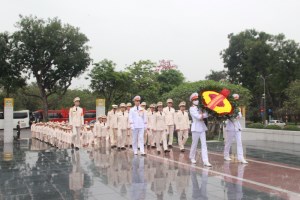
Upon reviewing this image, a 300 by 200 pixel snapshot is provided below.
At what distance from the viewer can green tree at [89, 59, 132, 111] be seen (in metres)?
35.3

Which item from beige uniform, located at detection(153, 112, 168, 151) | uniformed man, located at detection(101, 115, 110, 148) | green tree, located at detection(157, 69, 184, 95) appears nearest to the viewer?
beige uniform, located at detection(153, 112, 168, 151)

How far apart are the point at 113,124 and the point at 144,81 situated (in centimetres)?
2438

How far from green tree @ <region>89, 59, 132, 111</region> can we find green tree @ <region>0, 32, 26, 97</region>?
8.49 m

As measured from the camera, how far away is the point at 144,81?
38.0 m

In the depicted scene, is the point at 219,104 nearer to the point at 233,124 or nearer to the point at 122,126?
the point at 233,124

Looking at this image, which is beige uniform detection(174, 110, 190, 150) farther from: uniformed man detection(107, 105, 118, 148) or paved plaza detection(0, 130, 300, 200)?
uniformed man detection(107, 105, 118, 148)

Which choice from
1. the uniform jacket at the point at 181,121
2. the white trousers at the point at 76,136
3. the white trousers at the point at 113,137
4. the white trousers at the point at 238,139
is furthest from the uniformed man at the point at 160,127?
the white trousers at the point at 238,139

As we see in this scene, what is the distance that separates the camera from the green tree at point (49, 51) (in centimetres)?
3747

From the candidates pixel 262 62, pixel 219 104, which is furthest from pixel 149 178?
pixel 262 62

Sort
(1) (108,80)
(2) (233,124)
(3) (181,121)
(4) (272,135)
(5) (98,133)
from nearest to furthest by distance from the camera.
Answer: (2) (233,124)
(3) (181,121)
(5) (98,133)
(4) (272,135)
(1) (108,80)

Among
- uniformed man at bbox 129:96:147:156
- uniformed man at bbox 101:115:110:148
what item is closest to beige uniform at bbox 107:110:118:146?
uniformed man at bbox 101:115:110:148

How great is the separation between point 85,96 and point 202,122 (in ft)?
163

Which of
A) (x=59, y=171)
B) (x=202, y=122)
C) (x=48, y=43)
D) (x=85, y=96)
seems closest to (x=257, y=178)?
(x=202, y=122)

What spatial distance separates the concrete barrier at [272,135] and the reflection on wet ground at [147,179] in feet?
17.8
